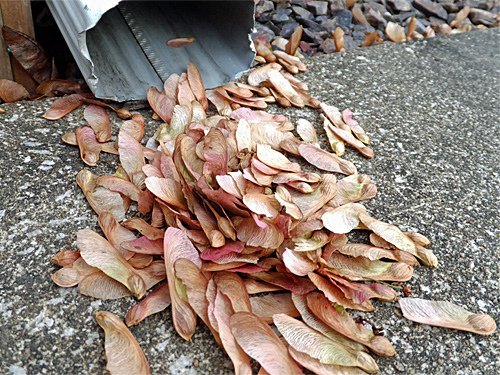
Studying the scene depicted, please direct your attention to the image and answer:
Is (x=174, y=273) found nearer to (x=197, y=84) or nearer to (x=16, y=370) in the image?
(x=16, y=370)

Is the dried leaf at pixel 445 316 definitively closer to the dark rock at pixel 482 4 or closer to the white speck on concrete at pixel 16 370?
the white speck on concrete at pixel 16 370

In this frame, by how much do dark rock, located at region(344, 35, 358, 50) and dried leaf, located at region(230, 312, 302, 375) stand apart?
4.62 feet

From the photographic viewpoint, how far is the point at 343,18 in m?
2.23

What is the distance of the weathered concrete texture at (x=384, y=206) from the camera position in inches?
34.1

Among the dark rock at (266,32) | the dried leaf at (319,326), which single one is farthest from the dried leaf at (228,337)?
the dark rock at (266,32)

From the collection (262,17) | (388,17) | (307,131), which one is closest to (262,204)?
(307,131)

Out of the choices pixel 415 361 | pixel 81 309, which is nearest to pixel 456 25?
pixel 415 361

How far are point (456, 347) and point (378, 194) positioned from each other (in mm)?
381

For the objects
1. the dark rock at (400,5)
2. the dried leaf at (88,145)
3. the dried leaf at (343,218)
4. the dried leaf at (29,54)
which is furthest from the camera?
the dark rock at (400,5)

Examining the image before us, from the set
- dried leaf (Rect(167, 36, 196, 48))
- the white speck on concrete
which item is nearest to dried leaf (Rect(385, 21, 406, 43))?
dried leaf (Rect(167, 36, 196, 48))

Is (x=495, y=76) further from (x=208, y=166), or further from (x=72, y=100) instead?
(x=72, y=100)

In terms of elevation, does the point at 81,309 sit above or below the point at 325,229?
above

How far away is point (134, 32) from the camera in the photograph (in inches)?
63.9

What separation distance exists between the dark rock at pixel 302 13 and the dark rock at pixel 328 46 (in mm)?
166
